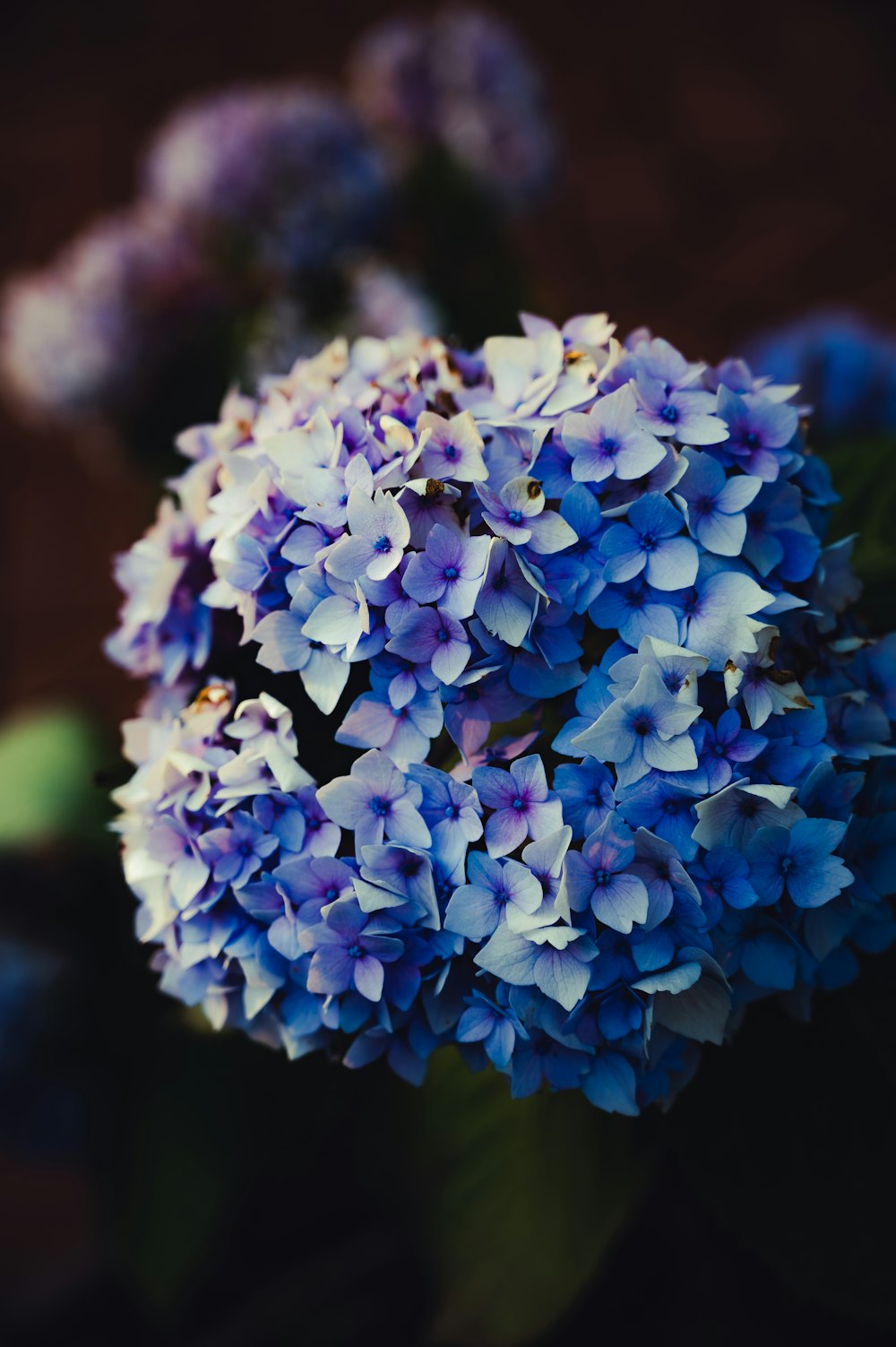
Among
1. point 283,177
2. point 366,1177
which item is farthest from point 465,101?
point 366,1177

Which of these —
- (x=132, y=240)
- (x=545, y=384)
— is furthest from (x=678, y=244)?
(x=545, y=384)

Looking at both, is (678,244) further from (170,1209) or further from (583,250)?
(170,1209)

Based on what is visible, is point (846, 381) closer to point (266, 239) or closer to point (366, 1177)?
point (266, 239)

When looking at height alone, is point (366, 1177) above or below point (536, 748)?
below

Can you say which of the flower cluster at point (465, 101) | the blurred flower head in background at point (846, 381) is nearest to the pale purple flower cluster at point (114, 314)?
the flower cluster at point (465, 101)

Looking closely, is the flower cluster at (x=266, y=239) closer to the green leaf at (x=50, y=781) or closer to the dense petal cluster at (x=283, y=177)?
the dense petal cluster at (x=283, y=177)
